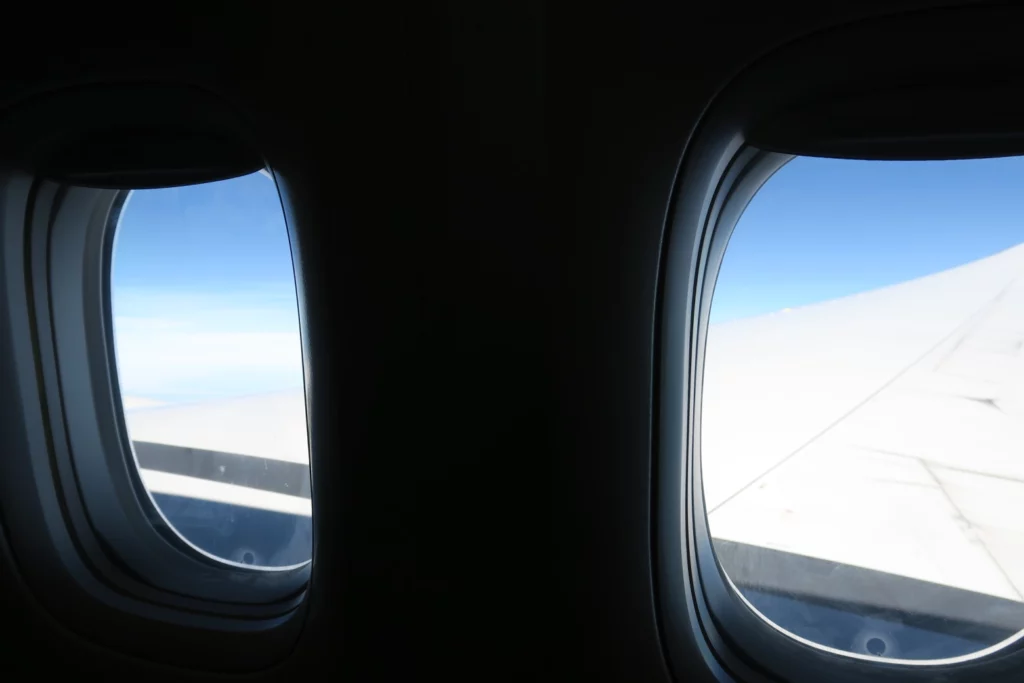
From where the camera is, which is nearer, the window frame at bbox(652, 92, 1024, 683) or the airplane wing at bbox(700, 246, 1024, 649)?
the window frame at bbox(652, 92, 1024, 683)

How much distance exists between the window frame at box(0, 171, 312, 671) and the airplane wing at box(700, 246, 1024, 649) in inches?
42.9

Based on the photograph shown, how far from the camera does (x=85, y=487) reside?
65.5 inches

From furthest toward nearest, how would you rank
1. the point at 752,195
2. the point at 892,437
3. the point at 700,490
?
the point at 892,437 → the point at 700,490 → the point at 752,195

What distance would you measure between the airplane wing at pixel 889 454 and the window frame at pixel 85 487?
1.09 meters

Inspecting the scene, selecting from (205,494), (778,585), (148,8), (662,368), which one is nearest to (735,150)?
(662,368)

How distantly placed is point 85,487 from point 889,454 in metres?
2.18

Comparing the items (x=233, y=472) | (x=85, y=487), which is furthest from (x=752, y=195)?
(x=85, y=487)

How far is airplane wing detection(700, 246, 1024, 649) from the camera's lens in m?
1.28

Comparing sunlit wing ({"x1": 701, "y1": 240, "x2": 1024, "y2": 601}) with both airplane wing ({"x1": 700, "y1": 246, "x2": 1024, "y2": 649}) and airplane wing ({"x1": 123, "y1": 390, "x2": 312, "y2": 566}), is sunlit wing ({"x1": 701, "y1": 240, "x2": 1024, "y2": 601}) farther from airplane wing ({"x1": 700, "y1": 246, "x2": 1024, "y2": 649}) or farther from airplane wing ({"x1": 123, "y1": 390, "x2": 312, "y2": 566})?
airplane wing ({"x1": 123, "y1": 390, "x2": 312, "y2": 566})

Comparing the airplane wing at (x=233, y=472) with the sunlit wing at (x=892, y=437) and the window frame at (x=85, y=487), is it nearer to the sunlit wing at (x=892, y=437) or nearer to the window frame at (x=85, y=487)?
the window frame at (x=85, y=487)

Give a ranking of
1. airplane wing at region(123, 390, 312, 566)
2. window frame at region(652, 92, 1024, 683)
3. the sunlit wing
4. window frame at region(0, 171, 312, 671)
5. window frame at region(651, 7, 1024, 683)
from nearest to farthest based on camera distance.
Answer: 1. window frame at region(651, 7, 1024, 683)
2. window frame at region(652, 92, 1024, 683)
3. the sunlit wing
4. window frame at region(0, 171, 312, 671)
5. airplane wing at region(123, 390, 312, 566)

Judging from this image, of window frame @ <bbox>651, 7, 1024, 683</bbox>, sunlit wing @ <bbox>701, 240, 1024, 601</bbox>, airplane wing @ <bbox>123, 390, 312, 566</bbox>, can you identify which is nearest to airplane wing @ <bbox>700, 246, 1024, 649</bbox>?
sunlit wing @ <bbox>701, 240, 1024, 601</bbox>

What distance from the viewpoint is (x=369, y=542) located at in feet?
4.09

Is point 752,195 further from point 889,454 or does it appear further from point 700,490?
point 889,454
